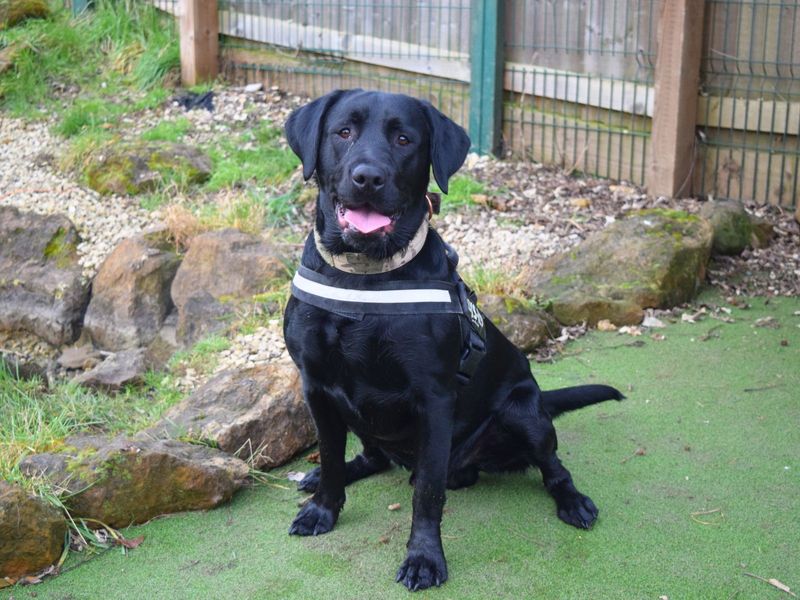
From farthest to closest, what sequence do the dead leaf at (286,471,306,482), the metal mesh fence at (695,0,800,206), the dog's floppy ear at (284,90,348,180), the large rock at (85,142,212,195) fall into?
the large rock at (85,142,212,195), the metal mesh fence at (695,0,800,206), the dead leaf at (286,471,306,482), the dog's floppy ear at (284,90,348,180)

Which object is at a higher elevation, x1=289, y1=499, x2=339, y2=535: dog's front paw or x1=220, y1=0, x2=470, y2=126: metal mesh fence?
x1=220, y1=0, x2=470, y2=126: metal mesh fence

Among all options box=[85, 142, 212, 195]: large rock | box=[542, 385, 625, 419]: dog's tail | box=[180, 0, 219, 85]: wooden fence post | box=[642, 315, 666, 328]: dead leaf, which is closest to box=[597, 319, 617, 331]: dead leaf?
box=[642, 315, 666, 328]: dead leaf

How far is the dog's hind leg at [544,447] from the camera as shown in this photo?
325cm

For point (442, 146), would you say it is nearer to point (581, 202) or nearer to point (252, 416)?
point (252, 416)

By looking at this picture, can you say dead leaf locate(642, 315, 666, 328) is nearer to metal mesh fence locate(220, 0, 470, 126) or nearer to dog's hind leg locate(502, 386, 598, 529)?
dog's hind leg locate(502, 386, 598, 529)

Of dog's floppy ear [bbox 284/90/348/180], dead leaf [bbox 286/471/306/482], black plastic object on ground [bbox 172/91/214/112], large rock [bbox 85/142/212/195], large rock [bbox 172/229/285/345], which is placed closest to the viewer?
dog's floppy ear [bbox 284/90/348/180]

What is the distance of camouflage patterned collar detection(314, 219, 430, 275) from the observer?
2.93 m

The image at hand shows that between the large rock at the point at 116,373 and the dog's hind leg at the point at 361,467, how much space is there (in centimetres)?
179

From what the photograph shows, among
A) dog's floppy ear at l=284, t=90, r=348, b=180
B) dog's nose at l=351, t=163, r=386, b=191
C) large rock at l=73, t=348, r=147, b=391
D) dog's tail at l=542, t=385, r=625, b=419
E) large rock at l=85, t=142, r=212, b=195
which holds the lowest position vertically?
large rock at l=73, t=348, r=147, b=391

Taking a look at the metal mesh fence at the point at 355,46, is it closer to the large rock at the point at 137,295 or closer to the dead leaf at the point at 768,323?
the large rock at the point at 137,295

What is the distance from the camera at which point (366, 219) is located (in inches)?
112

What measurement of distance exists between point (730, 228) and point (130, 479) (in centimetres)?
396

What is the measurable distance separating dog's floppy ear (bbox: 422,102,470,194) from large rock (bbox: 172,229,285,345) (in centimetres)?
246

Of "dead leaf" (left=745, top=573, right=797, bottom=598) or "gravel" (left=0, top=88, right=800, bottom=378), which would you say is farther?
"gravel" (left=0, top=88, right=800, bottom=378)
